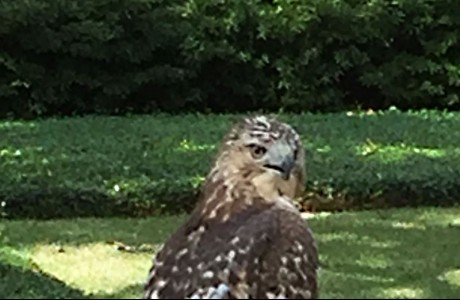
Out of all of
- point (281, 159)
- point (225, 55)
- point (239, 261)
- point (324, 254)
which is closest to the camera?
point (239, 261)

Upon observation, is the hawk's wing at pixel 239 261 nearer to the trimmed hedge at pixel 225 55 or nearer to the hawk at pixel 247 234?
the hawk at pixel 247 234

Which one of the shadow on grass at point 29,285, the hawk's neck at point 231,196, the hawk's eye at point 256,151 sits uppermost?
the hawk's eye at point 256,151

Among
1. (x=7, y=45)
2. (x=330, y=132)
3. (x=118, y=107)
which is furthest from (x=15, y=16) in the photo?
(x=330, y=132)

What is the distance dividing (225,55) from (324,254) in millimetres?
7322

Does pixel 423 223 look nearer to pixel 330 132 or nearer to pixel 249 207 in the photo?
pixel 330 132

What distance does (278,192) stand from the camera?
4.91 meters

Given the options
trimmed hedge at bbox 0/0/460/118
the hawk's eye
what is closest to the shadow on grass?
the hawk's eye

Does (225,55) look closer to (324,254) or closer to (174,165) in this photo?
(174,165)

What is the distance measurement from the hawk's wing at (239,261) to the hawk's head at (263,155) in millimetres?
190

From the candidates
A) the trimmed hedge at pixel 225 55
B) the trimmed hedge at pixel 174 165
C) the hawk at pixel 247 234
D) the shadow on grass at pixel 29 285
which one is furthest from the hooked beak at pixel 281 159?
the trimmed hedge at pixel 225 55

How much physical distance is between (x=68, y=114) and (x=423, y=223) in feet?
22.6

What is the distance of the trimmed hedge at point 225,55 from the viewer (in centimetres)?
1508

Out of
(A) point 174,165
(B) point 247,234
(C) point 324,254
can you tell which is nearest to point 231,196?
(B) point 247,234

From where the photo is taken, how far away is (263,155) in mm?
4793
